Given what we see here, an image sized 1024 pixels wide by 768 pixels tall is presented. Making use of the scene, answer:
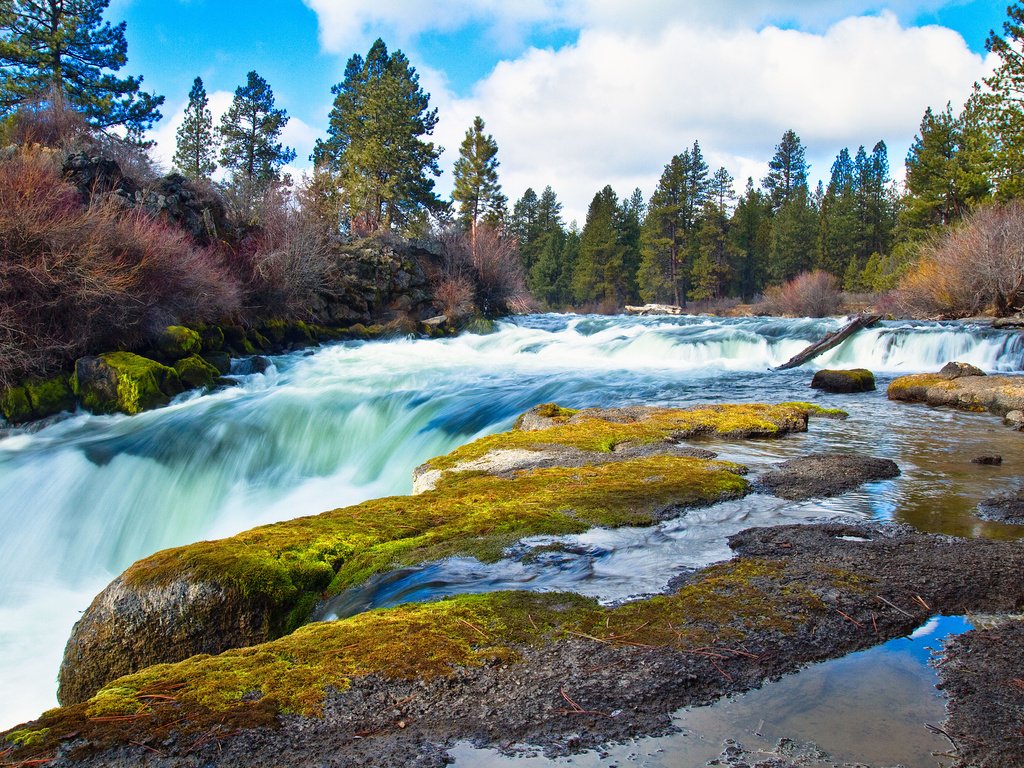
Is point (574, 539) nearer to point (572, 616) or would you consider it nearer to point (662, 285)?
point (572, 616)

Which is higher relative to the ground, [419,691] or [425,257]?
[425,257]

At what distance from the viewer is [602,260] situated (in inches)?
2921

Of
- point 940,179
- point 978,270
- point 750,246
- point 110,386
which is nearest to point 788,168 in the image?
point 750,246

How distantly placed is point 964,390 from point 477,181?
173ft

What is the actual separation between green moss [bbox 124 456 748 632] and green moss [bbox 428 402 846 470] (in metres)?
0.95

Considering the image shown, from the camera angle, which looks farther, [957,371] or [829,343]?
[829,343]

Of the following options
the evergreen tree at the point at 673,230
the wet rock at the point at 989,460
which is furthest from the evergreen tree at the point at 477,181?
the wet rock at the point at 989,460

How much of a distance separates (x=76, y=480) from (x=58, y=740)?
30.9ft

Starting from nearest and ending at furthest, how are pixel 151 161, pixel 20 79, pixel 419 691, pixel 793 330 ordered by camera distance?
pixel 419 691 < pixel 793 330 < pixel 151 161 < pixel 20 79

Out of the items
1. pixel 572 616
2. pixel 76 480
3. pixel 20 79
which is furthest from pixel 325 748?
pixel 20 79

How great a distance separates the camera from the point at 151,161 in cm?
2633

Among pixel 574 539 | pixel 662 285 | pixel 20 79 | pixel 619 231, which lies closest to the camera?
pixel 574 539

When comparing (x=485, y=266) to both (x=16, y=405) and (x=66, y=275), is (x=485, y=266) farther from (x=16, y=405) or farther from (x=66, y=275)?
(x=16, y=405)

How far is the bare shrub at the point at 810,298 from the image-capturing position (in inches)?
1766
